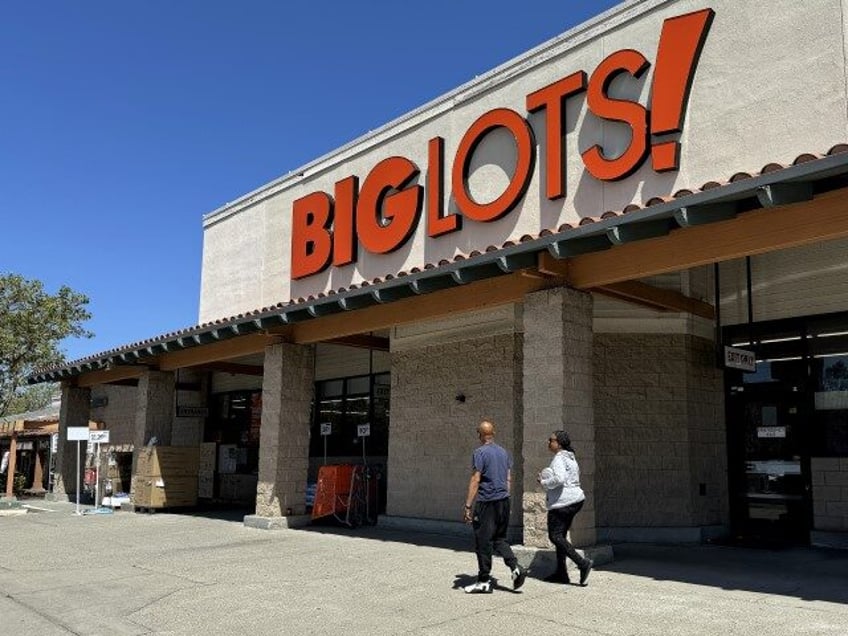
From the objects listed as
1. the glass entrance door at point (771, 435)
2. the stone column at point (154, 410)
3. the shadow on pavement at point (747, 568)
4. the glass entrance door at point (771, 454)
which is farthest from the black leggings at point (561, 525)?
the stone column at point (154, 410)

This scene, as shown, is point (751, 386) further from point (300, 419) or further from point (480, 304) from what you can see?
point (300, 419)

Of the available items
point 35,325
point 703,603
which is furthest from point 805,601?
point 35,325

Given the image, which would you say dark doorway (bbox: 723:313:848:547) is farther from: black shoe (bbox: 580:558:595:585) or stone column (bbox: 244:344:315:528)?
stone column (bbox: 244:344:315:528)

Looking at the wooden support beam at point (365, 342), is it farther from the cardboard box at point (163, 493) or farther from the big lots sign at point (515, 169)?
the cardboard box at point (163, 493)

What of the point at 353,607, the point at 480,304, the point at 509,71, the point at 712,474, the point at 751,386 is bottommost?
the point at 353,607

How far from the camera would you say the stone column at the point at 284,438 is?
14.2 meters

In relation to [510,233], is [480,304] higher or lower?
lower

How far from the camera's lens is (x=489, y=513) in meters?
8.27

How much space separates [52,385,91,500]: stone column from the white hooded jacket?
61.7 ft

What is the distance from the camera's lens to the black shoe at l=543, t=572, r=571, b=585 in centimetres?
852

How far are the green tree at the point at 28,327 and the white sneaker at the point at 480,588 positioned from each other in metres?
26.1

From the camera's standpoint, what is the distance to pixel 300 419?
1462 cm

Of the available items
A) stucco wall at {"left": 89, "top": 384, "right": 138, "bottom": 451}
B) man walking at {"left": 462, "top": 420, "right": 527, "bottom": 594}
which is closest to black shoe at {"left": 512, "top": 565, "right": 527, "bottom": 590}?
man walking at {"left": 462, "top": 420, "right": 527, "bottom": 594}

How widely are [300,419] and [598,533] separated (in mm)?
5874
